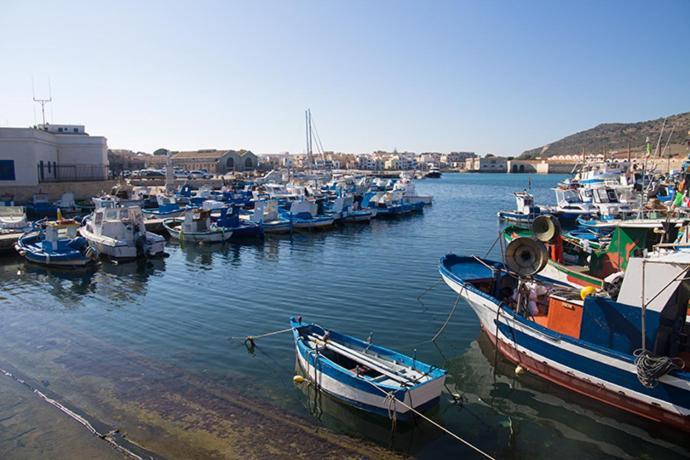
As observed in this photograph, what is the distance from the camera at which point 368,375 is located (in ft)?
33.7

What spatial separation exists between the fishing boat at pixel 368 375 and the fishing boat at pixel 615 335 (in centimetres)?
289

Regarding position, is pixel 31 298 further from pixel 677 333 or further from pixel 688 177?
pixel 688 177

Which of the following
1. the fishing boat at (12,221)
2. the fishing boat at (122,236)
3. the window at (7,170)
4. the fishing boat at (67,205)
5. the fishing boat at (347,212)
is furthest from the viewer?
the window at (7,170)

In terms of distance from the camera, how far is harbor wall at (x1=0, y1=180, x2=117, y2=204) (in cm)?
4206

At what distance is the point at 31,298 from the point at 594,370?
18.9 metres

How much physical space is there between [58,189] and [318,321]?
40044 millimetres

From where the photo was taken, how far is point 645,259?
9.86 metres

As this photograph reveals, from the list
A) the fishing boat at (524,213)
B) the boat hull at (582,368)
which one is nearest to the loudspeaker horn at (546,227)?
the boat hull at (582,368)

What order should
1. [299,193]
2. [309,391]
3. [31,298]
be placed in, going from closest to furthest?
[309,391] → [31,298] → [299,193]

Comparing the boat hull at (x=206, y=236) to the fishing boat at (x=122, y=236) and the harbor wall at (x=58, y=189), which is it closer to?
the fishing boat at (x=122, y=236)

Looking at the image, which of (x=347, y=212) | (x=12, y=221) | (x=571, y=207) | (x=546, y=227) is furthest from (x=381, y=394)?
(x=571, y=207)

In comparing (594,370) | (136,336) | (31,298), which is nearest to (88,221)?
(31,298)

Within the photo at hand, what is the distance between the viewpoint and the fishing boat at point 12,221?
29688 millimetres

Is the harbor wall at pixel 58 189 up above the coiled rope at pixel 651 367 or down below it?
above
